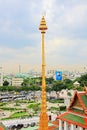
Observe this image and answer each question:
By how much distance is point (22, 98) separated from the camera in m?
73.5

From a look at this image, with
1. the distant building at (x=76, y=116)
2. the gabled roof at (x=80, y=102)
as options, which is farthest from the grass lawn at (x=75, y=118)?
the gabled roof at (x=80, y=102)

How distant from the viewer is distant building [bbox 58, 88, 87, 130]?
18.8 m

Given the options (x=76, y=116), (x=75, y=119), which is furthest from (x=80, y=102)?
(x=75, y=119)

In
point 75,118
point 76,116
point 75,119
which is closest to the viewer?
point 75,119

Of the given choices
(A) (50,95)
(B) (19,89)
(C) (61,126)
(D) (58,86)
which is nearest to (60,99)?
(A) (50,95)

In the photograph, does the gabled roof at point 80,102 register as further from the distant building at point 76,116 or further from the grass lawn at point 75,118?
the grass lawn at point 75,118

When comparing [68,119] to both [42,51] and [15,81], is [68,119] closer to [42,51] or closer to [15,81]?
[42,51]

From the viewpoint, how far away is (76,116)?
19844 mm

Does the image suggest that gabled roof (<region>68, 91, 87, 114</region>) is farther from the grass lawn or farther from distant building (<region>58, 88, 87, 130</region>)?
the grass lawn

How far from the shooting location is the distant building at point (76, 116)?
61.7 ft

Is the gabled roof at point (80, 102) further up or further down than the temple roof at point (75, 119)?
further up

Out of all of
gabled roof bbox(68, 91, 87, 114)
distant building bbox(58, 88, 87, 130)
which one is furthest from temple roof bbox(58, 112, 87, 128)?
gabled roof bbox(68, 91, 87, 114)

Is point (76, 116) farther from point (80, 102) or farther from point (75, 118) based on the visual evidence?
point (80, 102)

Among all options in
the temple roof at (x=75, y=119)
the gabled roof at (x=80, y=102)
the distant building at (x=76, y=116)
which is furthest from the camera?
the gabled roof at (x=80, y=102)
